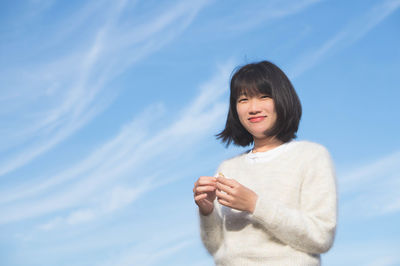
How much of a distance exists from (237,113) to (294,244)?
47.5 inches

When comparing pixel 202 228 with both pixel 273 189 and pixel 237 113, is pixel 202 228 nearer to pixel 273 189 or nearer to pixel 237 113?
pixel 273 189

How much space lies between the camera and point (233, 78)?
12.6 feet

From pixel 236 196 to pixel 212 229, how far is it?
2.09ft

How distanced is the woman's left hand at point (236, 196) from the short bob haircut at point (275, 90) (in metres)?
0.69

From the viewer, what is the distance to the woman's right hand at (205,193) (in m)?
3.33

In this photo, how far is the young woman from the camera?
316cm

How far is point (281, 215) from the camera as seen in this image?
313 centimetres

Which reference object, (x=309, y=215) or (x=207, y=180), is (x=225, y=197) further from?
(x=309, y=215)

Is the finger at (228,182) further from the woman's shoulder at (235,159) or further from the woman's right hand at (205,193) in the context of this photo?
the woman's shoulder at (235,159)

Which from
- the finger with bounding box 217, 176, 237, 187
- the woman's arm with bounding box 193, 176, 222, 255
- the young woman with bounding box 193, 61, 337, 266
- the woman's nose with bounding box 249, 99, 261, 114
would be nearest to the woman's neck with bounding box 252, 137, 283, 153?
the young woman with bounding box 193, 61, 337, 266

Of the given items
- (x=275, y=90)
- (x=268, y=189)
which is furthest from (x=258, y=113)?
(x=268, y=189)

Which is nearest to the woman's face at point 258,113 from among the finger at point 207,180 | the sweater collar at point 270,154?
the sweater collar at point 270,154

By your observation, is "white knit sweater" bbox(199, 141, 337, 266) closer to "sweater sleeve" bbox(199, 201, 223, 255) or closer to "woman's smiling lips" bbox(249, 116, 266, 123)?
"sweater sleeve" bbox(199, 201, 223, 255)

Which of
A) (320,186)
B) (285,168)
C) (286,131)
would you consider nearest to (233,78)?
(286,131)
